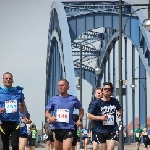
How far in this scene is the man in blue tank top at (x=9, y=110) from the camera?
14945mm

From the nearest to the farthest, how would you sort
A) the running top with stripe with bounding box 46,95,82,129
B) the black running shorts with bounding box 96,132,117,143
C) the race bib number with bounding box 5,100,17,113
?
the running top with stripe with bounding box 46,95,82,129, the race bib number with bounding box 5,100,17,113, the black running shorts with bounding box 96,132,117,143

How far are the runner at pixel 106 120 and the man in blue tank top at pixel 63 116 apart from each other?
0.58 m

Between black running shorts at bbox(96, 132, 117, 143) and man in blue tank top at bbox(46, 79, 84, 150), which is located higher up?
man in blue tank top at bbox(46, 79, 84, 150)

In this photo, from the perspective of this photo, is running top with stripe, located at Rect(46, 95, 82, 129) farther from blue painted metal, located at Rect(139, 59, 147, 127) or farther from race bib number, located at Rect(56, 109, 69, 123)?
blue painted metal, located at Rect(139, 59, 147, 127)

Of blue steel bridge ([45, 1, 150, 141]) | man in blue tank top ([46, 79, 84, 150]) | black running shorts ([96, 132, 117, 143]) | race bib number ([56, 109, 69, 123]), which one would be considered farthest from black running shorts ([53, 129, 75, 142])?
blue steel bridge ([45, 1, 150, 141])

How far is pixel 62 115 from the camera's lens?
14.5 metres

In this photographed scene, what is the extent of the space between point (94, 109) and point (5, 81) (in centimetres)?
183

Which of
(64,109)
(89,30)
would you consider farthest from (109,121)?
(89,30)

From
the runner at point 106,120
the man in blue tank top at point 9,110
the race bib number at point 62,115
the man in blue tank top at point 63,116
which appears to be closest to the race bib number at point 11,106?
the man in blue tank top at point 9,110

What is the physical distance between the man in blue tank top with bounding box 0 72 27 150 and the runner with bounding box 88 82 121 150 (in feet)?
4.73

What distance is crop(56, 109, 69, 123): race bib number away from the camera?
47.5 feet

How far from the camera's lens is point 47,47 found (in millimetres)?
56562

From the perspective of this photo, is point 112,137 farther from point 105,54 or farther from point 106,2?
point 105,54

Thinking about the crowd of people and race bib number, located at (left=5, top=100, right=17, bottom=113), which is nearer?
the crowd of people
